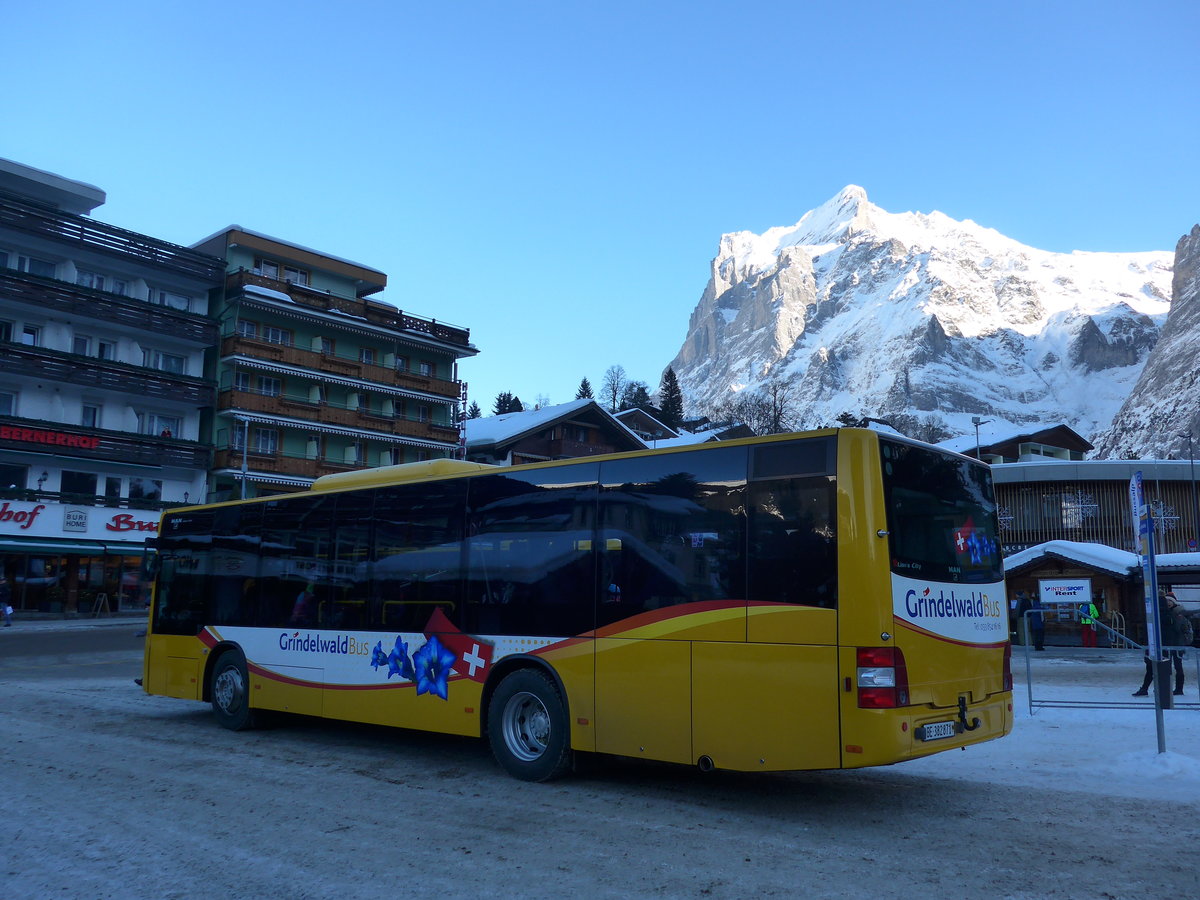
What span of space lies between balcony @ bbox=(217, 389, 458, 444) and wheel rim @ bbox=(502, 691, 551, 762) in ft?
139

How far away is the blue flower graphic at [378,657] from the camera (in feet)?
33.6

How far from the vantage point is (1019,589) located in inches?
1235

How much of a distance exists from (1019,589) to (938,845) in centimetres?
2726

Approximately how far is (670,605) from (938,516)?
2228mm

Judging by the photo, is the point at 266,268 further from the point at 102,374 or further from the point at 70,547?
the point at 70,547

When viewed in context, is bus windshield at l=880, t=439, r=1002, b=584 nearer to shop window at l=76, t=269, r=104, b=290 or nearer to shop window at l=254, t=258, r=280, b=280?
shop window at l=76, t=269, r=104, b=290

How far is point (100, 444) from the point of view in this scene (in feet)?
140

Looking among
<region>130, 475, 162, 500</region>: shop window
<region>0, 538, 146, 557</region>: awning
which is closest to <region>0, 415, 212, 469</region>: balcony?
<region>130, 475, 162, 500</region>: shop window

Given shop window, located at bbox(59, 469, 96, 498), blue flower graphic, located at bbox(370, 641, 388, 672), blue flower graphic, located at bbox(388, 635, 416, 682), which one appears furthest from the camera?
shop window, located at bbox(59, 469, 96, 498)

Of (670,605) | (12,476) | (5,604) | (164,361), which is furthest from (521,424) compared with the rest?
(670,605)

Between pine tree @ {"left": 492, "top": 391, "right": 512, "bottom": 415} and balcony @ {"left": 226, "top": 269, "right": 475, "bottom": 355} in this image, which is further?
pine tree @ {"left": 492, "top": 391, "right": 512, "bottom": 415}

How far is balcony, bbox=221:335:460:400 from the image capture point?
48688 mm

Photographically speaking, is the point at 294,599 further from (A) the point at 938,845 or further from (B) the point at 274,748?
(A) the point at 938,845

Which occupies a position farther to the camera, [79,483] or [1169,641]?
[79,483]
